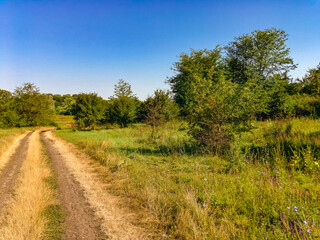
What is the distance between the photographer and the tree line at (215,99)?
21.9 ft

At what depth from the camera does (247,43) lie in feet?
88.5

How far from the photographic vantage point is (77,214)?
3.60m

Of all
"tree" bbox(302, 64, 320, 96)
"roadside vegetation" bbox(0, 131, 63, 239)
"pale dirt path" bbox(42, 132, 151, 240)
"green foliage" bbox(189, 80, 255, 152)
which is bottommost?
"pale dirt path" bbox(42, 132, 151, 240)

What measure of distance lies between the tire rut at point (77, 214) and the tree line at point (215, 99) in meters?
4.78

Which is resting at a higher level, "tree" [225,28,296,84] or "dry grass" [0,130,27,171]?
"tree" [225,28,296,84]

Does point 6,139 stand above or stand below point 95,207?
above

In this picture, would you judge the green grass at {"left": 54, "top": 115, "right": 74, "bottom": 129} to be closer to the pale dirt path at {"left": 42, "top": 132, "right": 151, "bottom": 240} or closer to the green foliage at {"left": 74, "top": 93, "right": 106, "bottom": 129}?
the green foliage at {"left": 74, "top": 93, "right": 106, "bottom": 129}

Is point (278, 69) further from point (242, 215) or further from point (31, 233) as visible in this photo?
point (31, 233)

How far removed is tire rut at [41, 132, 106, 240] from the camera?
2.97m

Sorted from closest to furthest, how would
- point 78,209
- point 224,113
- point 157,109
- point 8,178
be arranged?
point 78,209
point 8,178
point 224,113
point 157,109

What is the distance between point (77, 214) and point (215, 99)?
5827mm

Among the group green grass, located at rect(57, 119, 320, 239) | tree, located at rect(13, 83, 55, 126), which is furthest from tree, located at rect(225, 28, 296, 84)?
tree, located at rect(13, 83, 55, 126)

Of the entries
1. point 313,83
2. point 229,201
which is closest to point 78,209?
point 229,201

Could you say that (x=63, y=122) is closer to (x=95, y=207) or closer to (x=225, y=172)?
(x=95, y=207)
